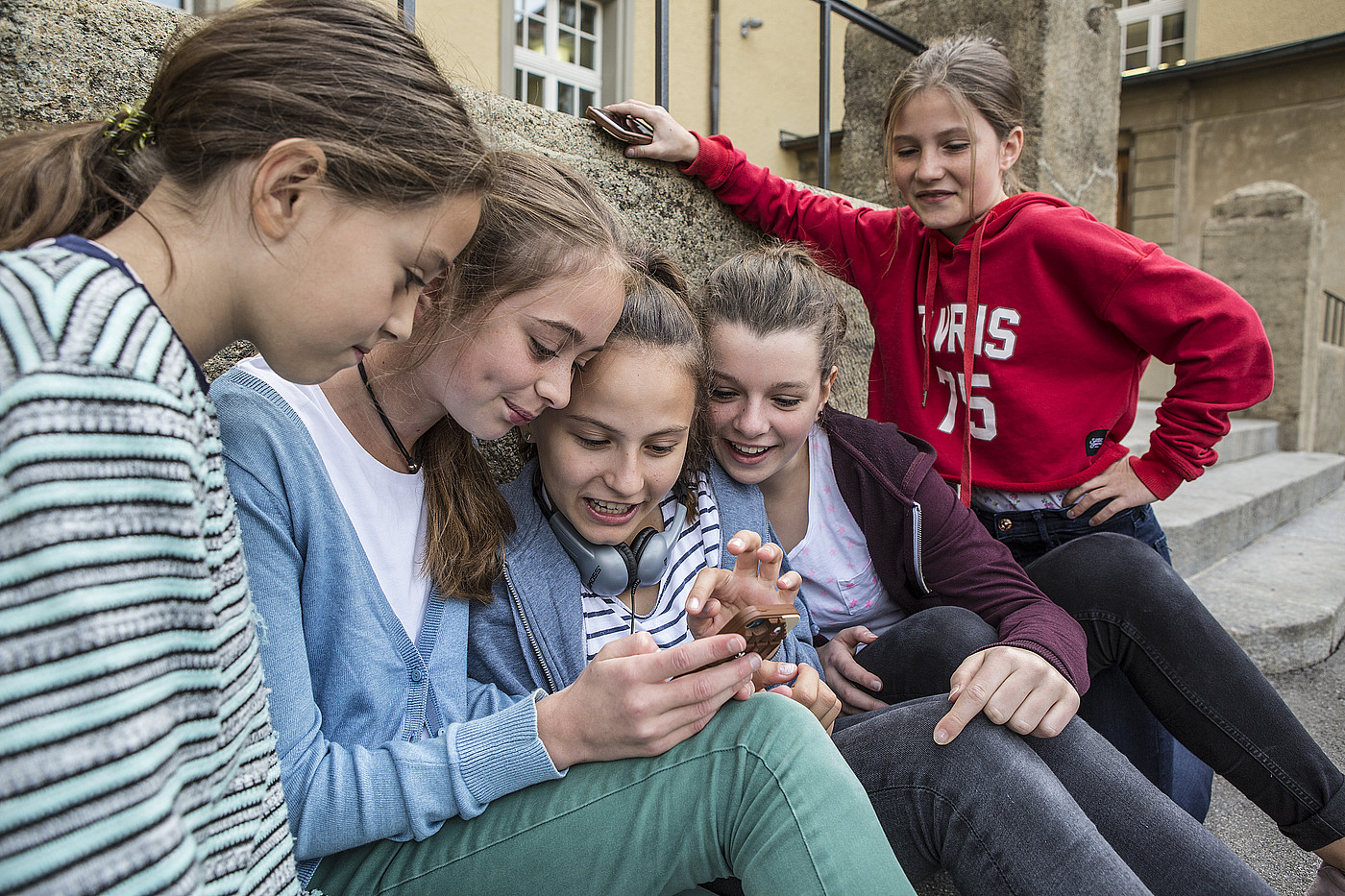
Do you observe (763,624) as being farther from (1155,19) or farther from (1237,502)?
(1155,19)

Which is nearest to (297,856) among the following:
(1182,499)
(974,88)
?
(974,88)

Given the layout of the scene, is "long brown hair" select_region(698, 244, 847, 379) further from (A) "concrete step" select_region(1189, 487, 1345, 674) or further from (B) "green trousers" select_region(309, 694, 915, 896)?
(A) "concrete step" select_region(1189, 487, 1345, 674)

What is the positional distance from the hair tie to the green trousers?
0.94m

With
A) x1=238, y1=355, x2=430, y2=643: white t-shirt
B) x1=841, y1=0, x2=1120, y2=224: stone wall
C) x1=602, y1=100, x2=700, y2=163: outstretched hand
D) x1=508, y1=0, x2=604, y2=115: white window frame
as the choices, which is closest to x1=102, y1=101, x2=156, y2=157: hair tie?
x1=238, y1=355, x2=430, y2=643: white t-shirt

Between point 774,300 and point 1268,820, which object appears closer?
point 774,300

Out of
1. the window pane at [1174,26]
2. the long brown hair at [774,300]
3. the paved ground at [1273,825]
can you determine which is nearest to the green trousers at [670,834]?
the paved ground at [1273,825]

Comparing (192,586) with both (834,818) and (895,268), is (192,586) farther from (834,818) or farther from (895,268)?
(895,268)

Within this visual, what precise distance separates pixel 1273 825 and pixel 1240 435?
5.03 meters

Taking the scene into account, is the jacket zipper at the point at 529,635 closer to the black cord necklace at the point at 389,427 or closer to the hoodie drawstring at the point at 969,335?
the black cord necklace at the point at 389,427

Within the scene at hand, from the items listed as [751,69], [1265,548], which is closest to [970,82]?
[1265,548]

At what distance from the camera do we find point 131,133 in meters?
0.99

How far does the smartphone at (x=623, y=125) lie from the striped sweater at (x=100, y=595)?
1487mm

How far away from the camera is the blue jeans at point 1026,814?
1.27 m

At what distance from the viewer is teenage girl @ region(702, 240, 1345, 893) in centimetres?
170
